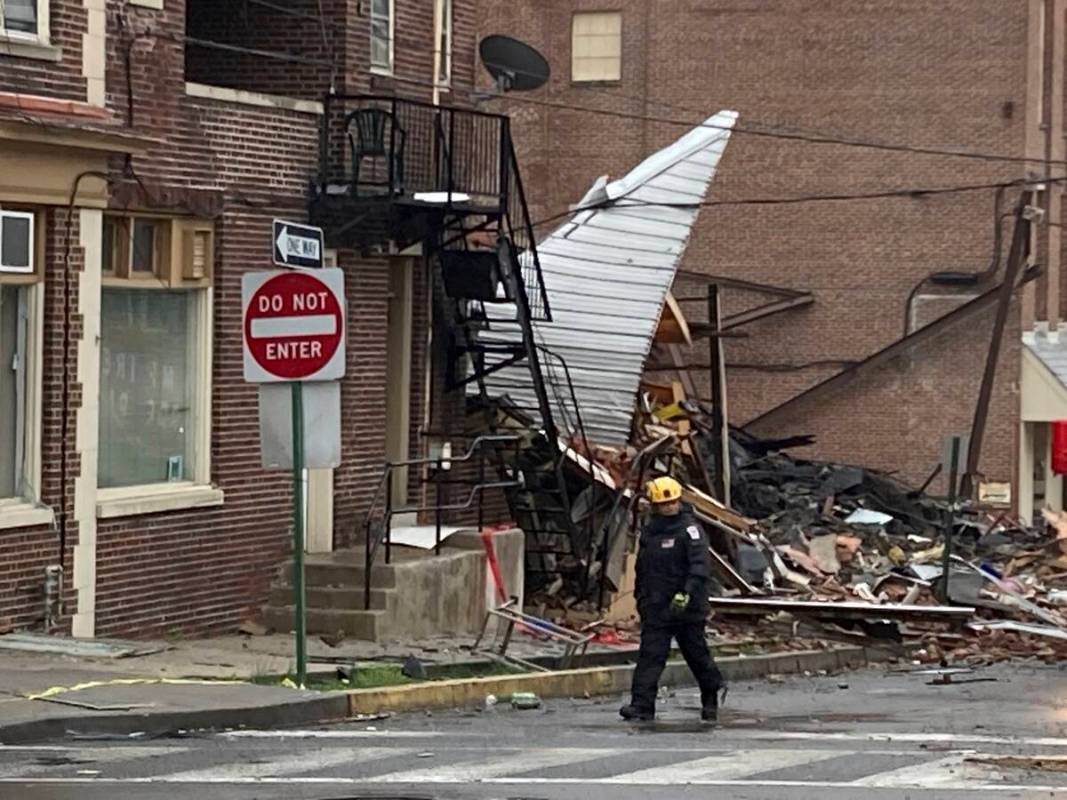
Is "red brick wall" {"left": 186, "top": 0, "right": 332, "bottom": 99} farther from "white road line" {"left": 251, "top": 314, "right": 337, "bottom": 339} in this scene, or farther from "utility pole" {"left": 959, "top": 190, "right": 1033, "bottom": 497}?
"utility pole" {"left": 959, "top": 190, "right": 1033, "bottom": 497}

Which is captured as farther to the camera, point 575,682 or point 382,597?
point 382,597

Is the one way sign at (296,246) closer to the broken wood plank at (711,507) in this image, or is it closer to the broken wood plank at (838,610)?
the broken wood plank at (838,610)

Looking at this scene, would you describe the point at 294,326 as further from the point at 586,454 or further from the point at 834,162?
the point at 834,162

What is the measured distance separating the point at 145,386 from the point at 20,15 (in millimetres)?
3607

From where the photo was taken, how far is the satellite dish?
25391 millimetres

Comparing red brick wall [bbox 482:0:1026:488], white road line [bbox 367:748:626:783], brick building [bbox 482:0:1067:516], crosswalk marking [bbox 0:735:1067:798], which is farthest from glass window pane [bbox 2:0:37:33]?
red brick wall [bbox 482:0:1026:488]

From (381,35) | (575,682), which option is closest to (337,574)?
(575,682)

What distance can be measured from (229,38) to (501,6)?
2447 cm

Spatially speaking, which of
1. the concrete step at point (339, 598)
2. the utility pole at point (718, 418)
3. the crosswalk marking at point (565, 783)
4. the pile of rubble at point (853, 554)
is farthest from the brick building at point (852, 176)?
the crosswalk marking at point (565, 783)

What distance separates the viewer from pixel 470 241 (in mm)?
24609

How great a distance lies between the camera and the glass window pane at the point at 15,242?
17562 millimetres

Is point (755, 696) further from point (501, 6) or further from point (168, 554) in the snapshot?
point (501, 6)

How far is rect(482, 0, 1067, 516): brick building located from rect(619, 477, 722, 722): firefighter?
2846cm

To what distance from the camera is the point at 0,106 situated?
17.1 meters
